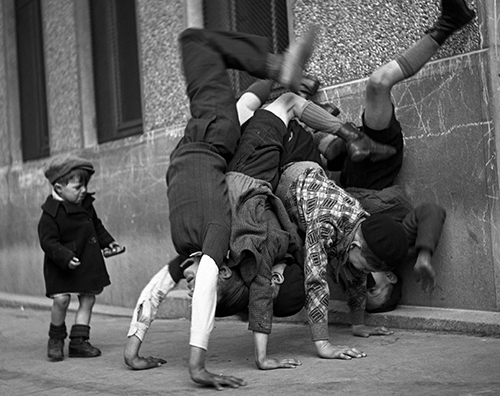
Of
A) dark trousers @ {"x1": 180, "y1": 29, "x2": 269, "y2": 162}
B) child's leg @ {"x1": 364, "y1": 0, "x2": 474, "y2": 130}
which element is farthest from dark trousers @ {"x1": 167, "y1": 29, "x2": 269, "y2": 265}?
child's leg @ {"x1": 364, "y1": 0, "x2": 474, "y2": 130}

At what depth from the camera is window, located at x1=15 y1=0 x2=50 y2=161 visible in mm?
9375

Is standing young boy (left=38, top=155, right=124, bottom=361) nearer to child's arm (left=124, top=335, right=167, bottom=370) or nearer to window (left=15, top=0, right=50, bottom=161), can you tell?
child's arm (left=124, top=335, right=167, bottom=370)

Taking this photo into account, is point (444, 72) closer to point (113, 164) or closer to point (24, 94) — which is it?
point (113, 164)

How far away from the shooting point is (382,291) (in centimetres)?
482

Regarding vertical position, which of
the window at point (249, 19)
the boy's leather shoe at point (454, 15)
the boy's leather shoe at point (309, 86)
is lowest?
the boy's leather shoe at point (309, 86)

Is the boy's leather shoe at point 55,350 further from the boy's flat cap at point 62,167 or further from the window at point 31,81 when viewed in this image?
the window at point 31,81

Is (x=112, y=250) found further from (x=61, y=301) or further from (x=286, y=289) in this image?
(x=286, y=289)

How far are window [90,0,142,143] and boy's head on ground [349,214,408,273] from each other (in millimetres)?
3825

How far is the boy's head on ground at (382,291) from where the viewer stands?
15.7ft

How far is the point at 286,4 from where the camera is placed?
20.0ft

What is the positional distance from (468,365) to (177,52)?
13.6ft

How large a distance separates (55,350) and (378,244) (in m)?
2.26

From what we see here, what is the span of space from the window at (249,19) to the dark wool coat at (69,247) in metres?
1.97

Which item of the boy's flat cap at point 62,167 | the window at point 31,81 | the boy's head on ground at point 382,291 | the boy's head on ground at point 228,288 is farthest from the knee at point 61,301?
the window at point 31,81
